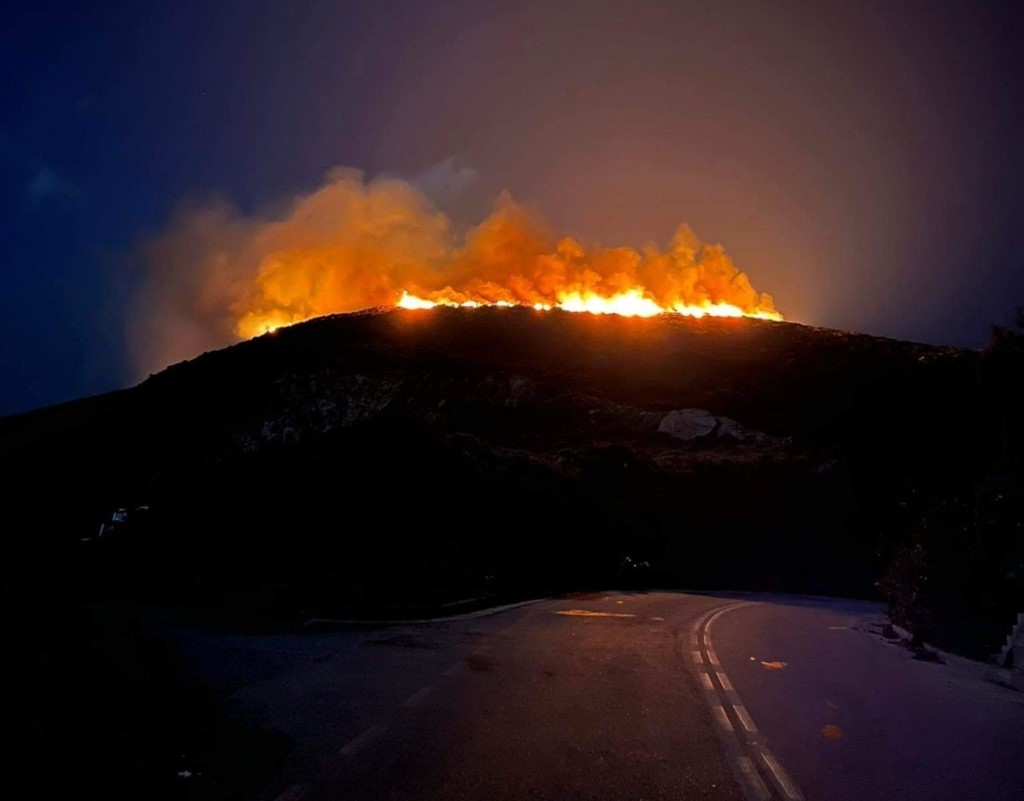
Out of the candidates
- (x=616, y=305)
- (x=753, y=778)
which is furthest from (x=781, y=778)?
(x=616, y=305)

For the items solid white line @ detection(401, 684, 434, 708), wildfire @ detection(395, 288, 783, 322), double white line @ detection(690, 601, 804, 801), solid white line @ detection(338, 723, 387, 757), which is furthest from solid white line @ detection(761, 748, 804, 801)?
wildfire @ detection(395, 288, 783, 322)

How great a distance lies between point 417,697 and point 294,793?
410 centimetres

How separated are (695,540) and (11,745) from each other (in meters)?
47.5

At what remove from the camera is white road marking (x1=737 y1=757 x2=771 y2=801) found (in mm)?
6382

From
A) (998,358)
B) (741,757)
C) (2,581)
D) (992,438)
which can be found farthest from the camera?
(992,438)

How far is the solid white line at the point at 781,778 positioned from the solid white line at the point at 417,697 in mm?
3871

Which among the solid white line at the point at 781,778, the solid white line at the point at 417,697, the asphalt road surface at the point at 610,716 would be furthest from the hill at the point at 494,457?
the solid white line at the point at 781,778

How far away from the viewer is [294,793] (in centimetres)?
590

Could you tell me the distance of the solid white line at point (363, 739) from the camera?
7.14m

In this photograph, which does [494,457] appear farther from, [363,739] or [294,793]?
[294,793]

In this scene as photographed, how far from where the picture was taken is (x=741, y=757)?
7.53 meters

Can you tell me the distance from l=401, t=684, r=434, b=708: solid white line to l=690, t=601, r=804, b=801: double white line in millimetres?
3382

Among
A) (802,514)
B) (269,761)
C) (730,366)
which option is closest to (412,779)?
(269,761)

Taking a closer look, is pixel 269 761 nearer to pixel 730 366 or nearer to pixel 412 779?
pixel 412 779
